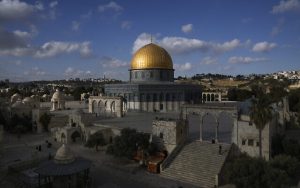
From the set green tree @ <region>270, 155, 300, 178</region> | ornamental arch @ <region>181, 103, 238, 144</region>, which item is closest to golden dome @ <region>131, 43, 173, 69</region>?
ornamental arch @ <region>181, 103, 238, 144</region>

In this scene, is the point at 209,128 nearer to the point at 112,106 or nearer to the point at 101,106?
the point at 112,106

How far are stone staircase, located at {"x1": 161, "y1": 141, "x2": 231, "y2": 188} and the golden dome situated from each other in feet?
68.5

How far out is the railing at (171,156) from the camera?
66.8 ft

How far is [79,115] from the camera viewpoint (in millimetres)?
31094

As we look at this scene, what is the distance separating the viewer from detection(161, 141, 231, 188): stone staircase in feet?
60.8

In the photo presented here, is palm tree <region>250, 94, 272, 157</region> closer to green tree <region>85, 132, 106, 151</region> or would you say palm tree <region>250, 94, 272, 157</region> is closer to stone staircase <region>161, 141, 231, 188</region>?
stone staircase <region>161, 141, 231, 188</region>

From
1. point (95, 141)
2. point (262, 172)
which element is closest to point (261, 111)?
point (262, 172)

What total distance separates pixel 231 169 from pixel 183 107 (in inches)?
370

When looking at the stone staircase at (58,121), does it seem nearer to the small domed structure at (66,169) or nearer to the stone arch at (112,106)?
the stone arch at (112,106)

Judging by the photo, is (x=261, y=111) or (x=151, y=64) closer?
(x=261, y=111)

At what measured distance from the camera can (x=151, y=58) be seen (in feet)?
136

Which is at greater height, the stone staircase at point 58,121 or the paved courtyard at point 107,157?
the stone staircase at point 58,121

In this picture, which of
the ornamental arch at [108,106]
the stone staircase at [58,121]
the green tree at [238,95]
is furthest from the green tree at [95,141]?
the green tree at [238,95]

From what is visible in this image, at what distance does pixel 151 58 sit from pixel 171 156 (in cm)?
2200
